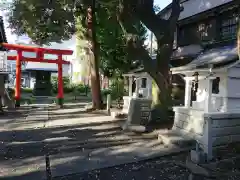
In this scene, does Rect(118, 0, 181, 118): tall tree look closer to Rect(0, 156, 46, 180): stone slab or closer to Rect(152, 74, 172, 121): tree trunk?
Rect(152, 74, 172, 121): tree trunk

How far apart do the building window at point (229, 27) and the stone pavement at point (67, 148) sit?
598 centimetres

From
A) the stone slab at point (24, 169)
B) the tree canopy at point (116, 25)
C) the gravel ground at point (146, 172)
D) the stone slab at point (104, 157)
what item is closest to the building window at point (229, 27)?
the tree canopy at point (116, 25)

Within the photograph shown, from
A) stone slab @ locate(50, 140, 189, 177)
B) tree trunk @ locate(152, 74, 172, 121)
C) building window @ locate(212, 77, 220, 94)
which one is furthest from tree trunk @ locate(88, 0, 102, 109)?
stone slab @ locate(50, 140, 189, 177)

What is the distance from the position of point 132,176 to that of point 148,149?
7.32ft

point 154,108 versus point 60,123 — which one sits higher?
point 154,108

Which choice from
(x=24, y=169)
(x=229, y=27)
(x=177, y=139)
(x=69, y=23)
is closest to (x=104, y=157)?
(x=24, y=169)

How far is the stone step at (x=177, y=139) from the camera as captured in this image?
828 centimetres

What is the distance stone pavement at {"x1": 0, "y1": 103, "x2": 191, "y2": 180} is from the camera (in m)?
6.55

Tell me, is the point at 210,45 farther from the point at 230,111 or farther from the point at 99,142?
the point at 99,142

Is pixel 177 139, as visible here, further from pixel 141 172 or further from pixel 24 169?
pixel 24 169

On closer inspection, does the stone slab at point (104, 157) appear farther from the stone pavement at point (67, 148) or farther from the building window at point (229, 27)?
the building window at point (229, 27)

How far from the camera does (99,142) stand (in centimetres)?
914

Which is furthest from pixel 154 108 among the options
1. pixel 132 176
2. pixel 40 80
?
pixel 40 80

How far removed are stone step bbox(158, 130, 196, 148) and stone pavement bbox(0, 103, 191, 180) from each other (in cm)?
21
